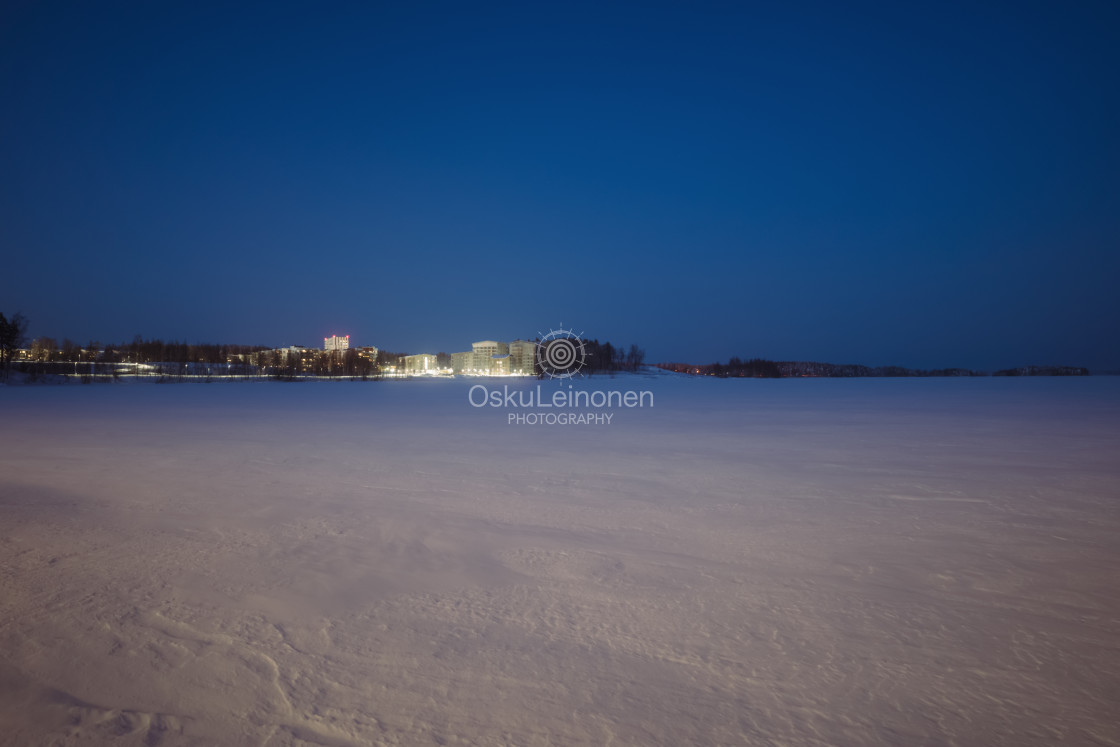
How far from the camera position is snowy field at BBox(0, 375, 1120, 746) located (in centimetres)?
222

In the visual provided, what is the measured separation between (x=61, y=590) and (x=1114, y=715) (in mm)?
5324

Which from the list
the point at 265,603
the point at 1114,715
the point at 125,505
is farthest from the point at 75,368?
the point at 1114,715

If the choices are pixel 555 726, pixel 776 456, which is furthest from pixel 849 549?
pixel 776 456

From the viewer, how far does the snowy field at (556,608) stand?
87.6 inches

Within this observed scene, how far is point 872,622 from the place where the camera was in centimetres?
302

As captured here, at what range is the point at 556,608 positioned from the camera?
3.21 m

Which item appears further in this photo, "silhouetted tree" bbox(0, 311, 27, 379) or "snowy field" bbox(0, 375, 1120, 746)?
"silhouetted tree" bbox(0, 311, 27, 379)

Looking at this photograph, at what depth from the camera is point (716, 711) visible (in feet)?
7.36

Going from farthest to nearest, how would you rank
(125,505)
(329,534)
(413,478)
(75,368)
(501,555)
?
(75,368) → (413,478) → (125,505) → (329,534) → (501,555)

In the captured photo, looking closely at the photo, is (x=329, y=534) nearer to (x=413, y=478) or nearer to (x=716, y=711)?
(x=413, y=478)

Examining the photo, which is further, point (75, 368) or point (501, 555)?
point (75, 368)

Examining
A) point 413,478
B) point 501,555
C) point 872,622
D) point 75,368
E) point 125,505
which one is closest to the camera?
point 872,622

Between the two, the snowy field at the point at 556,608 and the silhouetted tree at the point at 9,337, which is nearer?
the snowy field at the point at 556,608

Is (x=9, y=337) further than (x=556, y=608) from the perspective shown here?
Yes
